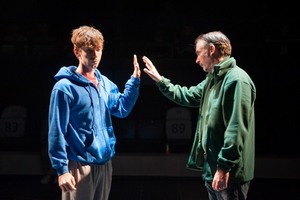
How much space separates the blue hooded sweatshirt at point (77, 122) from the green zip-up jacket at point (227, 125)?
528 millimetres

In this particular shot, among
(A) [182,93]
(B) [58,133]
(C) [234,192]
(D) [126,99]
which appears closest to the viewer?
(B) [58,133]

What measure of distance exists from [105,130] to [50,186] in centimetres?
295

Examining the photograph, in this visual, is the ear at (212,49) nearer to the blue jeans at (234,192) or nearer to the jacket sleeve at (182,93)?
the jacket sleeve at (182,93)

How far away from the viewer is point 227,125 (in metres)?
1.98

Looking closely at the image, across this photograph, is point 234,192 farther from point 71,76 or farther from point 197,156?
point 71,76

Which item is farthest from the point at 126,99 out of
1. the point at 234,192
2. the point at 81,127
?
the point at 234,192

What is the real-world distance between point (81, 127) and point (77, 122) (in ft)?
0.11

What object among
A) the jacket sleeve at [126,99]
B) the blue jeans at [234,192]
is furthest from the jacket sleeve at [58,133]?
the blue jeans at [234,192]

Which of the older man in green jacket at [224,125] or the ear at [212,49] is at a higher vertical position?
the ear at [212,49]

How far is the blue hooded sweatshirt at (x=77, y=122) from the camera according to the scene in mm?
1960

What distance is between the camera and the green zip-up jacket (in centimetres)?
192

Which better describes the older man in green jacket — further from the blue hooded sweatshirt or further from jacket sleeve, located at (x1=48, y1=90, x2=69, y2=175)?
jacket sleeve, located at (x1=48, y1=90, x2=69, y2=175)
